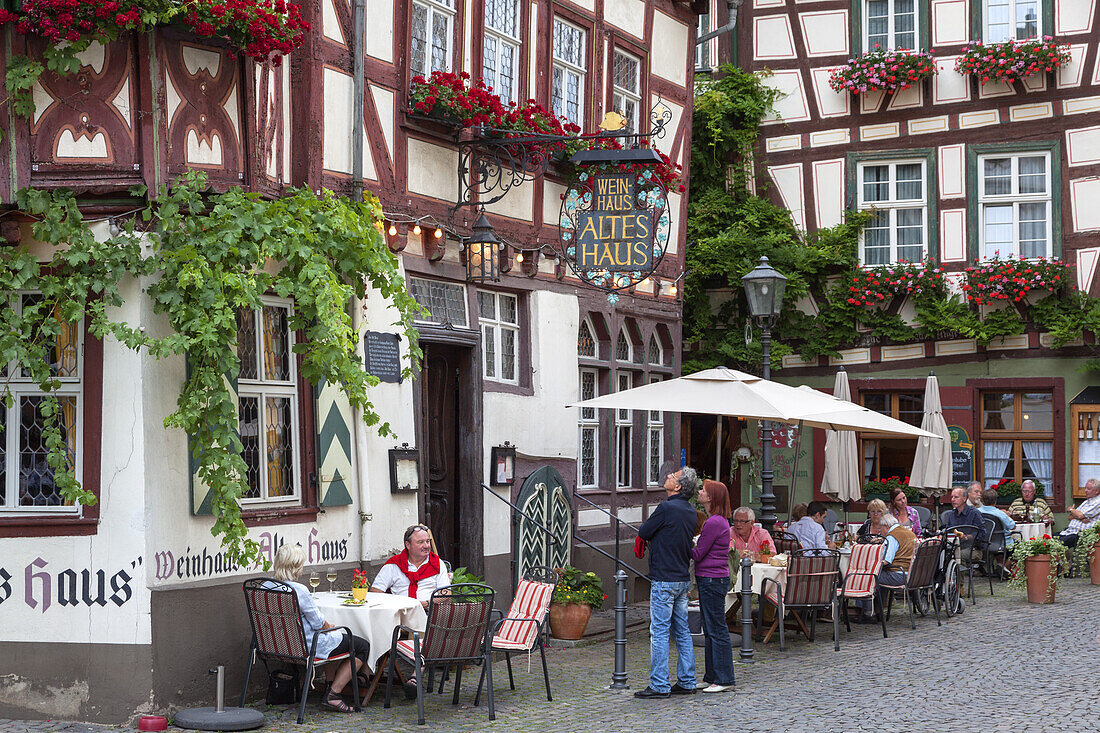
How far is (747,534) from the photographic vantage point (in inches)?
477

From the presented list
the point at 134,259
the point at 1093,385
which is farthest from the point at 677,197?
the point at 134,259

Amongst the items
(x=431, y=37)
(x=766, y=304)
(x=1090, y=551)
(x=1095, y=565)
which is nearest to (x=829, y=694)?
(x=766, y=304)

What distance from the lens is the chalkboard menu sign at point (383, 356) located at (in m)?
10.5

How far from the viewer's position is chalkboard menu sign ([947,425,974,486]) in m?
18.5

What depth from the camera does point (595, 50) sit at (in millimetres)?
14188

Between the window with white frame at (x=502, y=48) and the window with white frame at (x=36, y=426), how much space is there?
16.3 feet

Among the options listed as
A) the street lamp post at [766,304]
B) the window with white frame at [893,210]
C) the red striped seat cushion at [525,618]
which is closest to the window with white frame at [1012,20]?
the window with white frame at [893,210]

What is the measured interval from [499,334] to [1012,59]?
9.30 m

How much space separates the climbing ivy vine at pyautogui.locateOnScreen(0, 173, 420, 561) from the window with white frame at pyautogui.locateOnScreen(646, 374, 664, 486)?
7.28m

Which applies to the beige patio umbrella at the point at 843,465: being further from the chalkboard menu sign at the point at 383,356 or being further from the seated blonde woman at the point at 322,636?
the seated blonde woman at the point at 322,636

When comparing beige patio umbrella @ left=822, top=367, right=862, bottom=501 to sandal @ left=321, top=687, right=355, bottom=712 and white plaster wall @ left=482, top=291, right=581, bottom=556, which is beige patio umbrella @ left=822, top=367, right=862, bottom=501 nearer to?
white plaster wall @ left=482, top=291, right=581, bottom=556

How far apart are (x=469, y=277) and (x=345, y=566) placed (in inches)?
117

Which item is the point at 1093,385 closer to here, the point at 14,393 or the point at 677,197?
the point at 677,197

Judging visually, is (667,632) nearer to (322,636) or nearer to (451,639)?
(451,639)
